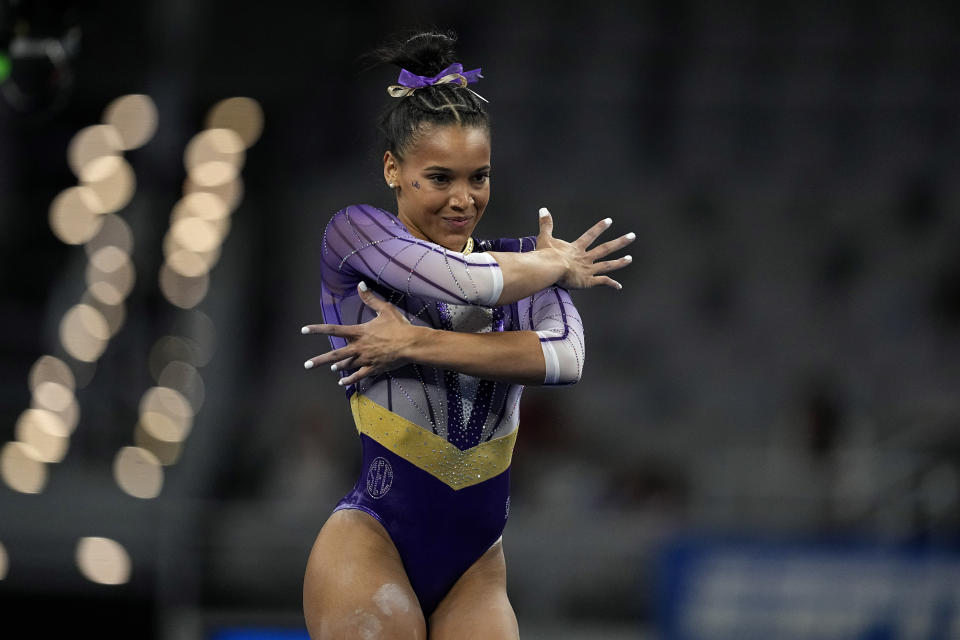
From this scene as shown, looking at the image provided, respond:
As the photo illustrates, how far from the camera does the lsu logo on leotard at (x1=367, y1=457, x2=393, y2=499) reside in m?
2.54

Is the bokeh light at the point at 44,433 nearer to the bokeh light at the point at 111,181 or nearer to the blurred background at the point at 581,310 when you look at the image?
the blurred background at the point at 581,310

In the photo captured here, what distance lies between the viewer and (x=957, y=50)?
969 cm

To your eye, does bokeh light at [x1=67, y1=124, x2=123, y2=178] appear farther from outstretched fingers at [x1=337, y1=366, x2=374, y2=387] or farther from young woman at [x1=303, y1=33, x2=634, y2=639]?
outstretched fingers at [x1=337, y1=366, x2=374, y2=387]

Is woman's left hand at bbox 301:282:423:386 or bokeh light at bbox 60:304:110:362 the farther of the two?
bokeh light at bbox 60:304:110:362

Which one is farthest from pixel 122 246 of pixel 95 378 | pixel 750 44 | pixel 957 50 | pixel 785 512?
pixel 957 50

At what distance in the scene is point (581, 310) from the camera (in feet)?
30.9

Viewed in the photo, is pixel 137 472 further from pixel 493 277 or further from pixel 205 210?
pixel 493 277

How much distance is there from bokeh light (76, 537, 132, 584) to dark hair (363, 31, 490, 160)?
5007mm

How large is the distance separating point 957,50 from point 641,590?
213 inches

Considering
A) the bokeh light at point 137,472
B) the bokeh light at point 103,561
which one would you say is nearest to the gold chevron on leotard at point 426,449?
the bokeh light at point 103,561

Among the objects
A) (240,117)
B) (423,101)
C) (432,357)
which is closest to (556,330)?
(432,357)

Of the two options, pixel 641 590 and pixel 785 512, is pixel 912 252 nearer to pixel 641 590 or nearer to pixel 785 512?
pixel 785 512

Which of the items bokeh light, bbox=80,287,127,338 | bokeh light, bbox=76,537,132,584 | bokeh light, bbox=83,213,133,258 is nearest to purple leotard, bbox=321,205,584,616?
bokeh light, bbox=76,537,132,584

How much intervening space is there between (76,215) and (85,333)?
901 millimetres
